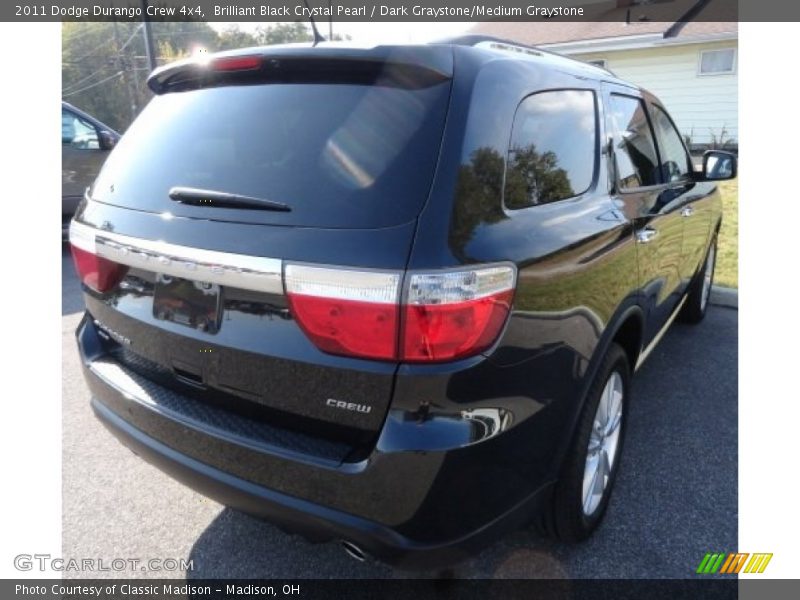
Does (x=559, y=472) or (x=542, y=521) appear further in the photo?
(x=542, y=521)

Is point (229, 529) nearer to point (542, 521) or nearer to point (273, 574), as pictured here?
point (273, 574)

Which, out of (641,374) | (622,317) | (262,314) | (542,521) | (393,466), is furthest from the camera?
(641,374)

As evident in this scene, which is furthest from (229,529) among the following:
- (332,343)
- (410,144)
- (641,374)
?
(641,374)

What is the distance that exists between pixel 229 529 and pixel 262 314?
4.29 feet

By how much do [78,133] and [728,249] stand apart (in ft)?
28.0

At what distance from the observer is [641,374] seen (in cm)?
392

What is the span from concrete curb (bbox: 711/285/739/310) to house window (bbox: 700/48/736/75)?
13589mm

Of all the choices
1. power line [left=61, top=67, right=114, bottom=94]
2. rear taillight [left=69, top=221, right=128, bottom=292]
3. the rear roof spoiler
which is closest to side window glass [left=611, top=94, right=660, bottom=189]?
the rear roof spoiler

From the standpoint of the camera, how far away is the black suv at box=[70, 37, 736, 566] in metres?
1.51

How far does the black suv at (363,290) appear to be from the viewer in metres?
1.51

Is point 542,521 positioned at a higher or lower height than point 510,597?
higher

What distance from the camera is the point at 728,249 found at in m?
6.92

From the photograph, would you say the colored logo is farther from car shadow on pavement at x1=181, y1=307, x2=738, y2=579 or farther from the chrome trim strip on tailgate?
the chrome trim strip on tailgate

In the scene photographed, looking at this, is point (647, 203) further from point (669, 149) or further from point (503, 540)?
point (503, 540)
